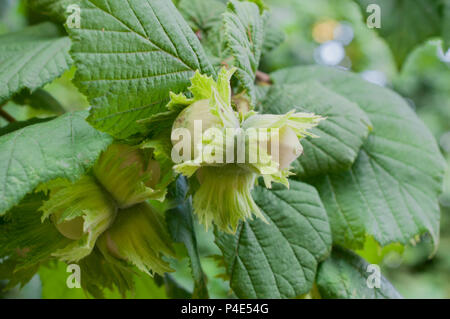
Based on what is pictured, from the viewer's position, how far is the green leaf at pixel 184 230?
68 centimetres

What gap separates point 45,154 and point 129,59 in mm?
150

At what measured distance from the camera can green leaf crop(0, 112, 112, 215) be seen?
1.69 feet

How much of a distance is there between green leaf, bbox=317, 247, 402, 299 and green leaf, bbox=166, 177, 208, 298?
206 mm

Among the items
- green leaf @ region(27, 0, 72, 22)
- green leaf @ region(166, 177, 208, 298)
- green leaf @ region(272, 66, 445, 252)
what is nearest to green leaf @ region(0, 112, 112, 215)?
green leaf @ region(166, 177, 208, 298)

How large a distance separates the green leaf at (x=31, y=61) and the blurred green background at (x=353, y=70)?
9.4 inches

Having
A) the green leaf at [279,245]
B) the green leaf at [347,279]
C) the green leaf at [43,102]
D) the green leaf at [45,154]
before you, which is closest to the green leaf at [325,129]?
the green leaf at [279,245]

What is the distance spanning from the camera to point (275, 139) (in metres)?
0.48

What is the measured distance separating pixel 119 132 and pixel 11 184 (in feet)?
0.43

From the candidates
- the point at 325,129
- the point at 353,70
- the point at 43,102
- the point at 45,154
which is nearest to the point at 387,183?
the point at 325,129

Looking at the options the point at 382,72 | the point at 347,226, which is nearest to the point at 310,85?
the point at 347,226

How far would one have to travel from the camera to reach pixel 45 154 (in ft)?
1.80

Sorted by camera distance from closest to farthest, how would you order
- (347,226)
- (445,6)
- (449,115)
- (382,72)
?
(347,226) < (445,6) < (382,72) < (449,115)

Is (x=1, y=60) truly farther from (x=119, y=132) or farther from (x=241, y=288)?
(x=241, y=288)

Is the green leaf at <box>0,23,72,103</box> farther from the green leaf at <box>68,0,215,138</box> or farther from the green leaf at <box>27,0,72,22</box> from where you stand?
the green leaf at <box>68,0,215,138</box>
